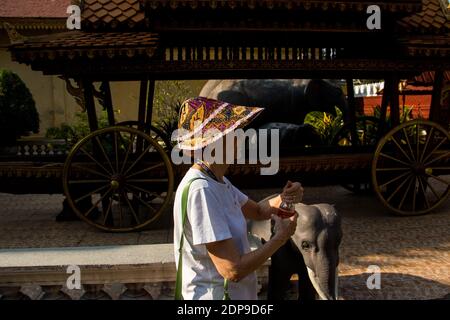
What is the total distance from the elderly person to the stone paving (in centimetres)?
236

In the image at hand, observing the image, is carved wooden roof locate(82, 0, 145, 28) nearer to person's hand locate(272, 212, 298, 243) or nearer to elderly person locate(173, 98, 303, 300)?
elderly person locate(173, 98, 303, 300)

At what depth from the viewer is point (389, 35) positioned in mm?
7129

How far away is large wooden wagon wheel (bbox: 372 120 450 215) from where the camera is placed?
6.90 m

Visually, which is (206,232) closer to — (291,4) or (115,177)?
(115,177)

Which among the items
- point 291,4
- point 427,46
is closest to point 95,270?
point 291,4

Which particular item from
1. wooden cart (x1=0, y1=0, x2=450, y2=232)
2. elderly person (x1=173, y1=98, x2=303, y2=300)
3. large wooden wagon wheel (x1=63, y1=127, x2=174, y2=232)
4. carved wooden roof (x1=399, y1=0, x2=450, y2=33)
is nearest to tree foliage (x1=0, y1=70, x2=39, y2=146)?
wooden cart (x1=0, y1=0, x2=450, y2=232)

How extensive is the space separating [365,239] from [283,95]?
6.37 m

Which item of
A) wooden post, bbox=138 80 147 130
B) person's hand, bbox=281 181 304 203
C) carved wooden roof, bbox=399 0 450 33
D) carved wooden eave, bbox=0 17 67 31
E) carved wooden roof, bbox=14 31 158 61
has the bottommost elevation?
wooden post, bbox=138 80 147 130

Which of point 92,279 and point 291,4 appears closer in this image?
point 92,279

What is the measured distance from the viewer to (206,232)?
2.00 meters

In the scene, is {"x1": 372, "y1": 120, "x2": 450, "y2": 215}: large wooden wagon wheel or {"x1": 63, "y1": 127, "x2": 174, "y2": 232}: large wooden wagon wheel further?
{"x1": 372, "y1": 120, "x2": 450, "y2": 215}: large wooden wagon wheel

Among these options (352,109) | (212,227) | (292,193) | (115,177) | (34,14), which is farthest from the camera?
(34,14)
